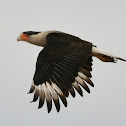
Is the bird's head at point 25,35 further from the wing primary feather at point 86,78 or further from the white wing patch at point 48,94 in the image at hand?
the white wing patch at point 48,94

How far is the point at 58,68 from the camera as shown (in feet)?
19.1

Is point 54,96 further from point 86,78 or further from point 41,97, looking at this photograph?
point 86,78

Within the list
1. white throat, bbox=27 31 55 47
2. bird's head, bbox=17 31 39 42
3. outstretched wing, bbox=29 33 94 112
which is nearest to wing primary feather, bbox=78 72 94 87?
outstretched wing, bbox=29 33 94 112

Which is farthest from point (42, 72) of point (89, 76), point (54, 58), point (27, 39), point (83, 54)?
point (27, 39)

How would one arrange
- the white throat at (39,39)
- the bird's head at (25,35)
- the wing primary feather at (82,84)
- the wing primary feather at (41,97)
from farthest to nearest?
the bird's head at (25,35) → the white throat at (39,39) → the wing primary feather at (82,84) → the wing primary feather at (41,97)

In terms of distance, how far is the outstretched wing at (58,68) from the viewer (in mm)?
5668

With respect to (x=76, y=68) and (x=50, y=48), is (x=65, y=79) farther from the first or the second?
(x=50, y=48)

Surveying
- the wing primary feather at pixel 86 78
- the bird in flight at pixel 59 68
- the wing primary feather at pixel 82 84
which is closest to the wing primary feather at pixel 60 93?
A: the bird in flight at pixel 59 68

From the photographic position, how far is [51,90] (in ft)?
19.2

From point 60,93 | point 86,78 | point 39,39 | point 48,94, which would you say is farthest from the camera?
point 39,39

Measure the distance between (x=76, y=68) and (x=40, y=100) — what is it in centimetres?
77

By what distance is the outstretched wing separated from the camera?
18.6ft

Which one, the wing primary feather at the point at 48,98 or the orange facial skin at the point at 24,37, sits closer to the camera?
the wing primary feather at the point at 48,98

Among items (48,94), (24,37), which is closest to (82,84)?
(48,94)
